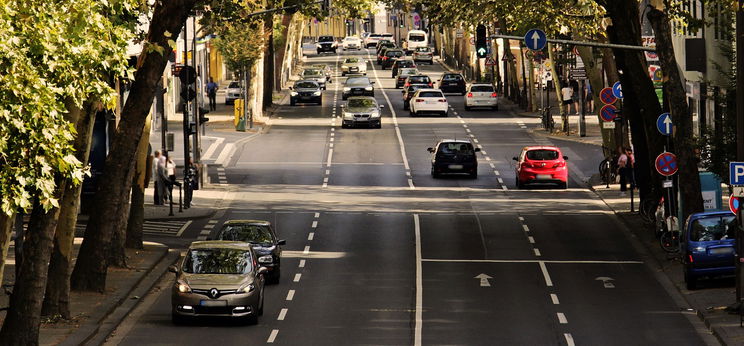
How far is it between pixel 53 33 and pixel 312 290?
13353 mm

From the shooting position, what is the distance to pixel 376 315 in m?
28.7

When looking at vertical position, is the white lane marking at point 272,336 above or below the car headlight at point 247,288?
below

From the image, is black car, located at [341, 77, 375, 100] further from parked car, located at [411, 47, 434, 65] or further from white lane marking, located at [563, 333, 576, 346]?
white lane marking, located at [563, 333, 576, 346]

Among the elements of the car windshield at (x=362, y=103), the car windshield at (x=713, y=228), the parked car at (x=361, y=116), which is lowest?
the car windshield at (x=713, y=228)

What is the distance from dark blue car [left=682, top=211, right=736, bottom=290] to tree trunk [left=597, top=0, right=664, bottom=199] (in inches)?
350

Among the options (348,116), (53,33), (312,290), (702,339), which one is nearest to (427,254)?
(312,290)

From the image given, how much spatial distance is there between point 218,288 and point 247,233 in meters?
6.17

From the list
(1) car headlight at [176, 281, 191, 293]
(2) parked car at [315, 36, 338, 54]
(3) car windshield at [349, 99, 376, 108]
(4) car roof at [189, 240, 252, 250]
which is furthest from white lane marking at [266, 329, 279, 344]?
(2) parked car at [315, 36, 338, 54]

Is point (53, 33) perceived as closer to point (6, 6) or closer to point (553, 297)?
point (6, 6)

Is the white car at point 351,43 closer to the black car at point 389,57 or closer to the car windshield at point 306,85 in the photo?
the black car at point 389,57

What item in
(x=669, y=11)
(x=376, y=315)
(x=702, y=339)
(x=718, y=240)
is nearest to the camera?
(x=702, y=339)

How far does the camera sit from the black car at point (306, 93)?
9038cm

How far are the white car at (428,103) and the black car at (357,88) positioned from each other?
10482mm

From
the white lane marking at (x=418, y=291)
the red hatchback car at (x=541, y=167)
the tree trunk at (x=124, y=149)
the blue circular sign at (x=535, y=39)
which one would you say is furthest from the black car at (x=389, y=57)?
the tree trunk at (x=124, y=149)
